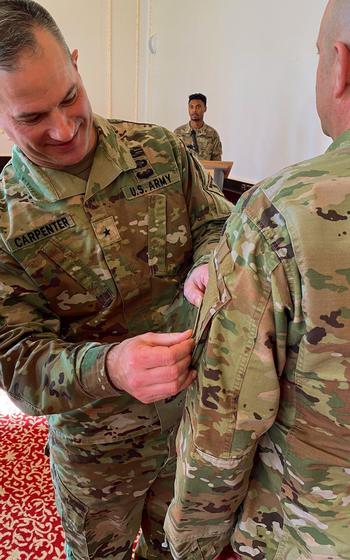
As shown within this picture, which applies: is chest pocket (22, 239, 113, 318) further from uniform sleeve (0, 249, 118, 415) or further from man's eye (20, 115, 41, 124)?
man's eye (20, 115, 41, 124)

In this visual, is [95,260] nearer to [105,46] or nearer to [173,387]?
[173,387]

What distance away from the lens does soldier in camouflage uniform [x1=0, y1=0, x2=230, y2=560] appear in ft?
2.80

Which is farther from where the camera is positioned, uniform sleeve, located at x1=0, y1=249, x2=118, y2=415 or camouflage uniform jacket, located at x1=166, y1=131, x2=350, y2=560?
uniform sleeve, located at x1=0, y1=249, x2=118, y2=415

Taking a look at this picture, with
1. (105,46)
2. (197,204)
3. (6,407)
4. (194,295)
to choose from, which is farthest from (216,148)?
(194,295)

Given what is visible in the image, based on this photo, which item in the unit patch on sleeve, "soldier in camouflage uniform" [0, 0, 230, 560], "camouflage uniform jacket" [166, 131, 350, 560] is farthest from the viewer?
the unit patch on sleeve

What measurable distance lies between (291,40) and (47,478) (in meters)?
3.34

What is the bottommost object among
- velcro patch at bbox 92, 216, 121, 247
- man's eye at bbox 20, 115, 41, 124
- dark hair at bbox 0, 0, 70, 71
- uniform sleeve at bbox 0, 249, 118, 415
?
uniform sleeve at bbox 0, 249, 118, 415

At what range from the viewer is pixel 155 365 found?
2.47ft

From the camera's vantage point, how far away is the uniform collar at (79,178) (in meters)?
1.00

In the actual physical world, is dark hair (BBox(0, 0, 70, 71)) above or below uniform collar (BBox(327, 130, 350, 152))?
above

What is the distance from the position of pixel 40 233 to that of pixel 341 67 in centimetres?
66

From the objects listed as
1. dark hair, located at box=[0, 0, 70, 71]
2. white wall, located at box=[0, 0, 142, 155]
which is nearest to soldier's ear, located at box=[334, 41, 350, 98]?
dark hair, located at box=[0, 0, 70, 71]

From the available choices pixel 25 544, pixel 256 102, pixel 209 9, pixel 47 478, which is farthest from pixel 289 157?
pixel 25 544

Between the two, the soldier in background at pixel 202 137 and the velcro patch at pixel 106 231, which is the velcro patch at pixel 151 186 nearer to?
the velcro patch at pixel 106 231
